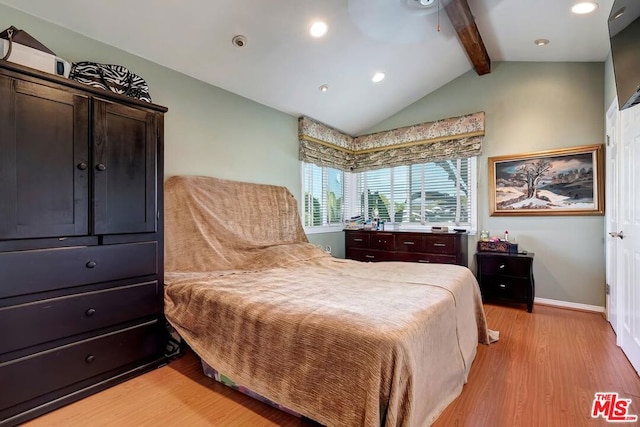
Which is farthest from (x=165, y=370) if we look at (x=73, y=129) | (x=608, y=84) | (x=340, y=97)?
(x=608, y=84)

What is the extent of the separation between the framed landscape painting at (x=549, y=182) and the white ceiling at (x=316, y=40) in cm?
109

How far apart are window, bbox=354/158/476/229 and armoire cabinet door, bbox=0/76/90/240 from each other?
3.92 metres

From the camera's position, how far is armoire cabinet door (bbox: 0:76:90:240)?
1.55 m

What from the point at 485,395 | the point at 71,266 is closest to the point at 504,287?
the point at 485,395

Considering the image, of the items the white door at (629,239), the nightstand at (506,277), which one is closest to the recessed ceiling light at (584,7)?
the white door at (629,239)

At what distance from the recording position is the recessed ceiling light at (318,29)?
8.73 feet

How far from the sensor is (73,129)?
69.9 inches

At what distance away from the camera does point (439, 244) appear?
388 cm

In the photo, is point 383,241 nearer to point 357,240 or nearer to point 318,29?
point 357,240

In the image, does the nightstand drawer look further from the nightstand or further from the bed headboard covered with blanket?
the bed headboard covered with blanket

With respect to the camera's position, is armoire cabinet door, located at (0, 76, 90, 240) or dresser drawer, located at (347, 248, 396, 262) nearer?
armoire cabinet door, located at (0, 76, 90, 240)

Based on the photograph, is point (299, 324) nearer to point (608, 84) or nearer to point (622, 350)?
point (622, 350)

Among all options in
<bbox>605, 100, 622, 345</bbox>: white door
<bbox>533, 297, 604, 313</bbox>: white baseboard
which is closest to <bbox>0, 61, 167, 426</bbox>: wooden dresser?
<bbox>605, 100, 622, 345</bbox>: white door

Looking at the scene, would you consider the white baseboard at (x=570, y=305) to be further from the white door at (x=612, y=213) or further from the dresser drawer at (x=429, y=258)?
the dresser drawer at (x=429, y=258)
